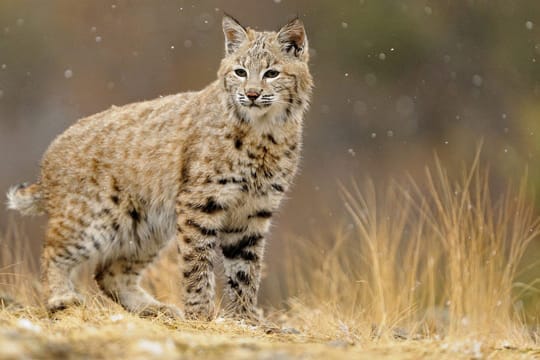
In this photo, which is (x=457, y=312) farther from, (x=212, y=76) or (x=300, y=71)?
(x=212, y=76)

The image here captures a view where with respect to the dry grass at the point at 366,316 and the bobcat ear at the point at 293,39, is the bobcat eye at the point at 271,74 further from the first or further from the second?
the dry grass at the point at 366,316

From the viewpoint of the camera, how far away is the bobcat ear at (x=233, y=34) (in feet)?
20.2

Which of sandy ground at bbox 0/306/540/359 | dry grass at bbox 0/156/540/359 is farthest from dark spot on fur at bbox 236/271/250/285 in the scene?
sandy ground at bbox 0/306/540/359

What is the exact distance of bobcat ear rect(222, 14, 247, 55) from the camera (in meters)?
6.17

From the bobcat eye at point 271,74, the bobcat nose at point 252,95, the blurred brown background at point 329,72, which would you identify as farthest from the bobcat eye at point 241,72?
the blurred brown background at point 329,72

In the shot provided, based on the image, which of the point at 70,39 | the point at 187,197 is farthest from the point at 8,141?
the point at 187,197

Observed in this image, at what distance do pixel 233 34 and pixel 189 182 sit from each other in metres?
1.11

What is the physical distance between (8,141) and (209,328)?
9643 millimetres

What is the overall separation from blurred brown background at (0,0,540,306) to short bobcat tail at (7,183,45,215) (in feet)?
21.5

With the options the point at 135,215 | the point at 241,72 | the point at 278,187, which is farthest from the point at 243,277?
the point at 241,72

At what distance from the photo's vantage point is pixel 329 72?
14.4 meters

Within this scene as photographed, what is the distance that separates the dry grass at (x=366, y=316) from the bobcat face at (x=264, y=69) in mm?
791

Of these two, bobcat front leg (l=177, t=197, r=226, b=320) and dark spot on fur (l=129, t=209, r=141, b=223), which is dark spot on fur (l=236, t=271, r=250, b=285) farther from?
dark spot on fur (l=129, t=209, r=141, b=223)

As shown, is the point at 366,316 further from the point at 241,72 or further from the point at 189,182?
the point at 241,72
